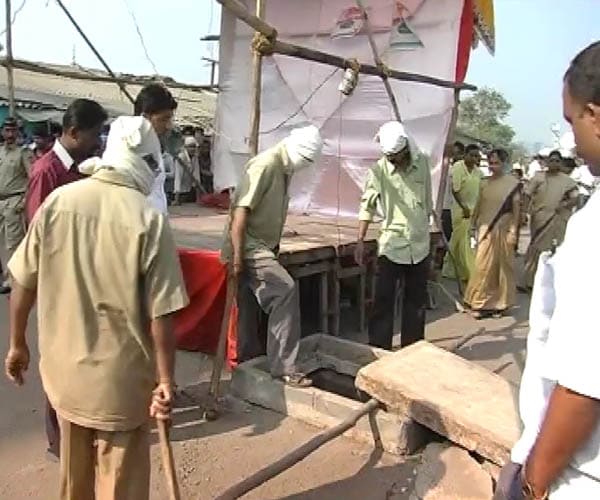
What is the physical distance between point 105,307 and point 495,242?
5.76 meters

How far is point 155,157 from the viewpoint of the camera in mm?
2807

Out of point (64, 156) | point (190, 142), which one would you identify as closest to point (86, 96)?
point (190, 142)

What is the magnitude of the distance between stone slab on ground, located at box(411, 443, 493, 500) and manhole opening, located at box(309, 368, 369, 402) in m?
1.37

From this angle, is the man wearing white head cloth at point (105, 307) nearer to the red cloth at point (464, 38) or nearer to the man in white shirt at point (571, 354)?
the man in white shirt at point (571, 354)

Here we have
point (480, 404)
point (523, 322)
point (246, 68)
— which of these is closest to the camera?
point (480, 404)

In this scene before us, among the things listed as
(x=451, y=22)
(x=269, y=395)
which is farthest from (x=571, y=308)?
(x=451, y=22)

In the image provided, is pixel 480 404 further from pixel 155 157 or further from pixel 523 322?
pixel 523 322

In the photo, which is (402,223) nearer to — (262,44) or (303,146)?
(303,146)

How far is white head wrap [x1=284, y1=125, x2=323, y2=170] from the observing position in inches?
168

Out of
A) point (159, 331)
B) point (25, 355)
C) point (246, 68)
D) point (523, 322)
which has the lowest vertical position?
point (523, 322)

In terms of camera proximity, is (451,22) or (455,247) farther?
(455,247)

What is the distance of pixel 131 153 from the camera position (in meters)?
2.48

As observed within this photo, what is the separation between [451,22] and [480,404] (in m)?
5.23

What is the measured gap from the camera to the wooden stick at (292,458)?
302 centimetres
